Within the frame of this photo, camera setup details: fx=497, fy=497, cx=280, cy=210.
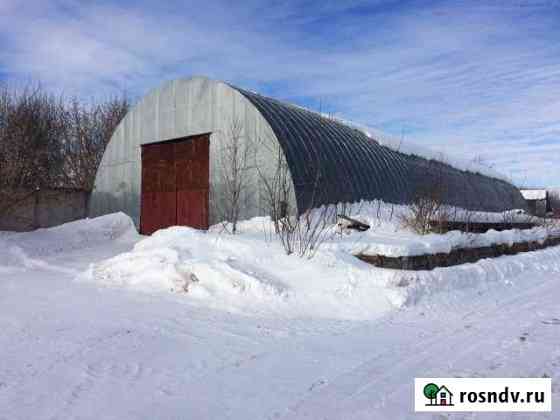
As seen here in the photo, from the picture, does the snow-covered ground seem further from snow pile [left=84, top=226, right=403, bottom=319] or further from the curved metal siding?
the curved metal siding

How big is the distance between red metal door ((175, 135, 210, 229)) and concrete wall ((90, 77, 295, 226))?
31 cm

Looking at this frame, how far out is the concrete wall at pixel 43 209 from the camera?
720 inches

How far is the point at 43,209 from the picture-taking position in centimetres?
2020

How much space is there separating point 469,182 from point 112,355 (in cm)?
2452

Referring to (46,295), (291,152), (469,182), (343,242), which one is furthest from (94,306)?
(469,182)

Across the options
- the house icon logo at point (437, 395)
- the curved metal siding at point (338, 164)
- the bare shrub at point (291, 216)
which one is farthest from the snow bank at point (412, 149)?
the house icon logo at point (437, 395)

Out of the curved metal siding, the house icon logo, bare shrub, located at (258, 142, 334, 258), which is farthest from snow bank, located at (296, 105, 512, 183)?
the house icon logo

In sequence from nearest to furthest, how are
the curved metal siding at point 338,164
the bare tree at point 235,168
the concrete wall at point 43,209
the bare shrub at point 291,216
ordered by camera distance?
the bare shrub at point 291,216 < the curved metal siding at point 338,164 < the bare tree at point 235,168 < the concrete wall at point 43,209

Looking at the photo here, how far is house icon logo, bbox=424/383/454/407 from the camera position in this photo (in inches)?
161

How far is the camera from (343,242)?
1021cm

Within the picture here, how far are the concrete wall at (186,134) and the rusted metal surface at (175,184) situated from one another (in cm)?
31

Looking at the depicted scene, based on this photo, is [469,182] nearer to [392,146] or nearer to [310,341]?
[392,146]

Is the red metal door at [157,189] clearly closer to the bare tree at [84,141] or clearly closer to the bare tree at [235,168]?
the bare tree at [235,168]

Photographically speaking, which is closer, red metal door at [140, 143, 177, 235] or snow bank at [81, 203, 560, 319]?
snow bank at [81, 203, 560, 319]
